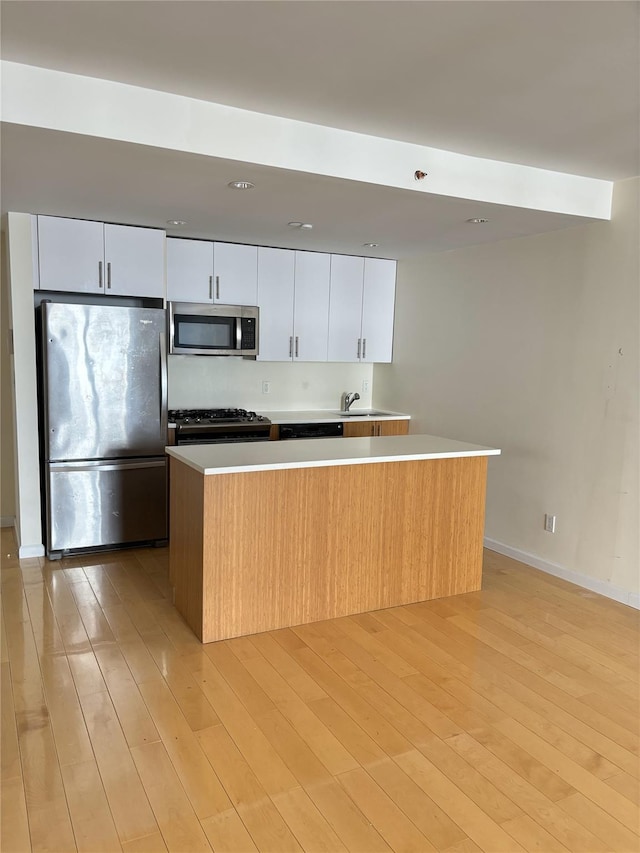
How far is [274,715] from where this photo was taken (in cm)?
253

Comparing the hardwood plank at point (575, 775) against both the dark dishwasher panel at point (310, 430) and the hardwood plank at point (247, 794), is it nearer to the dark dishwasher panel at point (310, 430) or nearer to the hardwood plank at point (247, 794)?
the hardwood plank at point (247, 794)

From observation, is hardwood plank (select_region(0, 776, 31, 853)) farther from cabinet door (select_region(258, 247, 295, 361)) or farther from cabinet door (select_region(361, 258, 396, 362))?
cabinet door (select_region(361, 258, 396, 362))

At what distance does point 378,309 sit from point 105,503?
290cm

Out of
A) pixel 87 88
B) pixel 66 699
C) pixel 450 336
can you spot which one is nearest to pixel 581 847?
pixel 66 699

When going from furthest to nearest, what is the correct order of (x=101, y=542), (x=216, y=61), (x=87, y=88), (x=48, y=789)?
(x=101, y=542)
(x=87, y=88)
(x=216, y=61)
(x=48, y=789)

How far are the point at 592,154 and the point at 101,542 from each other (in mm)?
3771

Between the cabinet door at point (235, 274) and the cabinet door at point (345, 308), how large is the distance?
745 millimetres

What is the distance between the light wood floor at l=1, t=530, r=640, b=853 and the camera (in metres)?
1.95

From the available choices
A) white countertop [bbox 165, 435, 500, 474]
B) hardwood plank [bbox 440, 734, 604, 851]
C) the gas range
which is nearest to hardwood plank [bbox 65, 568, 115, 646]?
white countertop [bbox 165, 435, 500, 474]

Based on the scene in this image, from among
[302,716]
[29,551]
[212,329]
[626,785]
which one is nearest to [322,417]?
[212,329]

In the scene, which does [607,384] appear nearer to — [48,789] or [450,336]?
[450,336]

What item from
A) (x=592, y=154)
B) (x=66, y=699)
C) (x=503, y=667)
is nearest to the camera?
(x=66, y=699)

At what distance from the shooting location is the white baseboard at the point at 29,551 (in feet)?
13.9

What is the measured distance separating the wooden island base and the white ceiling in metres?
1.46
